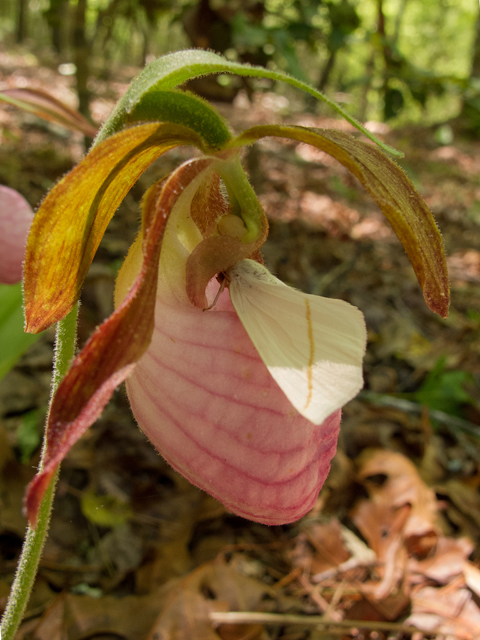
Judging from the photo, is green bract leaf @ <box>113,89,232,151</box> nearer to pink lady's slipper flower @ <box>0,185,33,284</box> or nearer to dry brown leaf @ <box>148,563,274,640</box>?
pink lady's slipper flower @ <box>0,185,33,284</box>

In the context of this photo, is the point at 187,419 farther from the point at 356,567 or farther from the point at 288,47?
the point at 288,47

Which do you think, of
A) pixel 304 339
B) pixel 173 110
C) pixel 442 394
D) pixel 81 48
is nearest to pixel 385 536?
pixel 442 394

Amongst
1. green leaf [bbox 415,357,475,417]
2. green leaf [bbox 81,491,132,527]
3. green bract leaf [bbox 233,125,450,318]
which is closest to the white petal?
green bract leaf [bbox 233,125,450,318]

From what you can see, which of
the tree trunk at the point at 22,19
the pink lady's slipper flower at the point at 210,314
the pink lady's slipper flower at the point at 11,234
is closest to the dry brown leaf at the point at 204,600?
the pink lady's slipper flower at the point at 210,314

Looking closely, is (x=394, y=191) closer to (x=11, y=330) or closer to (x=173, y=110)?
(x=173, y=110)

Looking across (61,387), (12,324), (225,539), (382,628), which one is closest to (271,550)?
(225,539)
